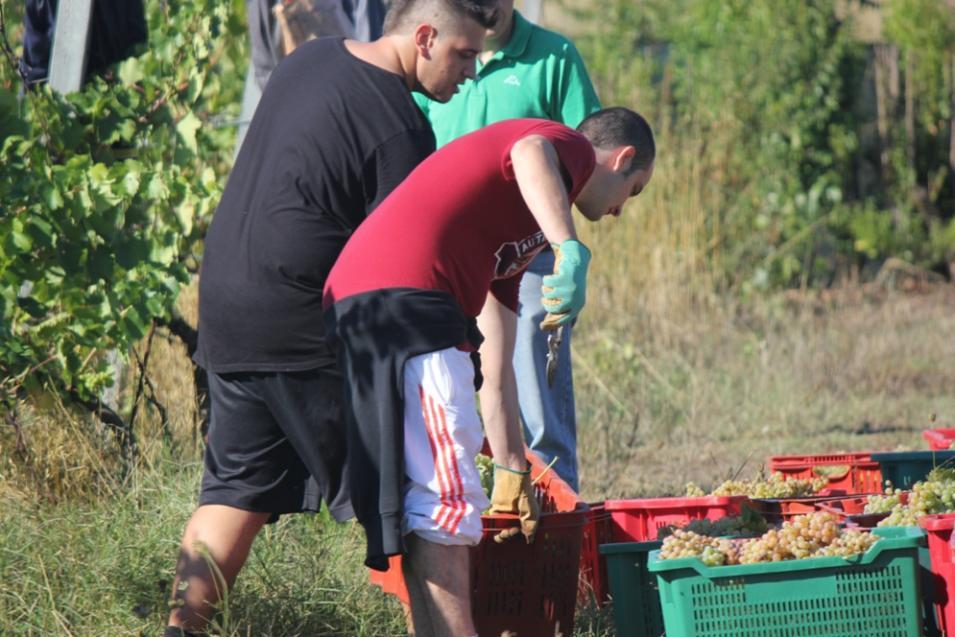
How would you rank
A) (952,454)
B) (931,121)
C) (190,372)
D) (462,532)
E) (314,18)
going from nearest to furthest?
(462,532)
(952,454)
(314,18)
(190,372)
(931,121)

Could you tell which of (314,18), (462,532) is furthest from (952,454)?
(314,18)

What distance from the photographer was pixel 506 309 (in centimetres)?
414

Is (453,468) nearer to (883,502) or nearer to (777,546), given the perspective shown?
(777,546)

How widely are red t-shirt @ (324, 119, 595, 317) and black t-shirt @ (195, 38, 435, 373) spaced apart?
0.14 metres

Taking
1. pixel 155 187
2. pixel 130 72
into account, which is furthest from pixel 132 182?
pixel 130 72

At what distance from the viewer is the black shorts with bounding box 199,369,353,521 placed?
373 centimetres

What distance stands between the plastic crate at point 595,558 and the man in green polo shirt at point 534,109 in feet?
2.48

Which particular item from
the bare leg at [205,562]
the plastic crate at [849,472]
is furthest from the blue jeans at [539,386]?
the bare leg at [205,562]

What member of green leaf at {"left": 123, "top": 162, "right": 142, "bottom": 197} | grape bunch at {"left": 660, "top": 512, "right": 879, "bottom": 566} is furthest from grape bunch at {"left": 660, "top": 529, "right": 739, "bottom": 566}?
green leaf at {"left": 123, "top": 162, "right": 142, "bottom": 197}

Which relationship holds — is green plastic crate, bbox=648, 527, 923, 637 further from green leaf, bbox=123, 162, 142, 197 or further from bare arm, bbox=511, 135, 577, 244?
green leaf, bbox=123, 162, 142, 197

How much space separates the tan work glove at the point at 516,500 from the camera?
3.87m

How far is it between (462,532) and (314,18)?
8.46ft

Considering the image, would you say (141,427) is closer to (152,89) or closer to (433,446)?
(152,89)

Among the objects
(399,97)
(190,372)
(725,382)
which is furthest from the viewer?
(725,382)
